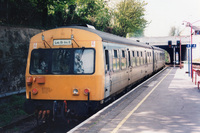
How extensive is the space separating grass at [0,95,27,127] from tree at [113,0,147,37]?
34001mm

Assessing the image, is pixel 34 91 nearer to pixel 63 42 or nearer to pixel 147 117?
pixel 63 42

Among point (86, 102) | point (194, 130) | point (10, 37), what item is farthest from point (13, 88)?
point (194, 130)

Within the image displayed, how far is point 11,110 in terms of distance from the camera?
11.5 meters

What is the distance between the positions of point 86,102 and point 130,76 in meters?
5.83

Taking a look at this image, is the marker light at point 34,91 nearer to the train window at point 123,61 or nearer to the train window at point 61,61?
the train window at point 61,61

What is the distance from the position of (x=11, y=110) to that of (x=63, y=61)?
4.35m

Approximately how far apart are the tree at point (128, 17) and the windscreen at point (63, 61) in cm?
3731

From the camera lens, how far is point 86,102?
8281 millimetres

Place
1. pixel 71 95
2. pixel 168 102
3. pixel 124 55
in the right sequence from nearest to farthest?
pixel 71 95 → pixel 168 102 → pixel 124 55

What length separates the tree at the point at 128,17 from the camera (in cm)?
4697

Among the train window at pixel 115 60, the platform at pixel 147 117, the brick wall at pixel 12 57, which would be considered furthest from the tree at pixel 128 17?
the platform at pixel 147 117

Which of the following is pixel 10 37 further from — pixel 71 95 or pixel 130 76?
pixel 71 95

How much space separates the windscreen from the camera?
8.44 meters

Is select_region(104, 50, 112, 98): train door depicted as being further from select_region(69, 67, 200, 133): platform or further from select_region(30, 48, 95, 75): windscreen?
select_region(30, 48, 95, 75): windscreen
